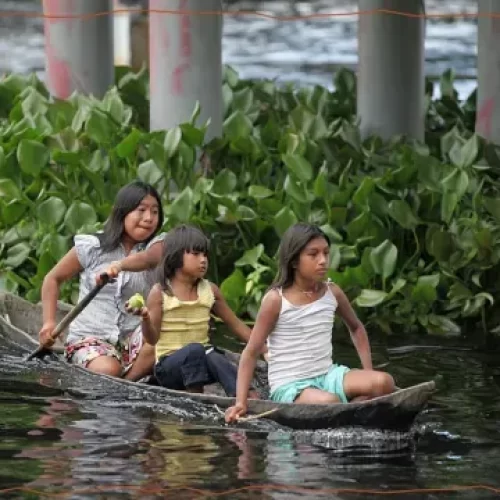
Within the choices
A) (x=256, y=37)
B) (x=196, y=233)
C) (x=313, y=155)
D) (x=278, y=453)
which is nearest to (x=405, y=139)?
(x=313, y=155)

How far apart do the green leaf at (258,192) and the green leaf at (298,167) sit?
235 millimetres

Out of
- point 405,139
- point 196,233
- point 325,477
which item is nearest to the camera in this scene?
point 325,477

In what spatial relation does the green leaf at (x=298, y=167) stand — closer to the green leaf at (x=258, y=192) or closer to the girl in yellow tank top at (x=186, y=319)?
the green leaf at (x=258, y=192)

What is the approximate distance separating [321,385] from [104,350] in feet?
6.07

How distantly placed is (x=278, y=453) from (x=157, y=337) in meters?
1.32

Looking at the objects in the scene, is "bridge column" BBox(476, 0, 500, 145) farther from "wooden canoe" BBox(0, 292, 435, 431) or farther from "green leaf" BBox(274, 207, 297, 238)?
"wooden canoe" BBox(0, 292, 435, 431)

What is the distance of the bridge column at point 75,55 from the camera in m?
16.0

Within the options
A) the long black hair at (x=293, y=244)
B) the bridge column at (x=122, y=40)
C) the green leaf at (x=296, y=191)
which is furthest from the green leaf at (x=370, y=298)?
the bridge column at (x=122, y=40)

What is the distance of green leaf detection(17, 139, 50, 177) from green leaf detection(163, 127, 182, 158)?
0.94m

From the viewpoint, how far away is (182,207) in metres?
12.8

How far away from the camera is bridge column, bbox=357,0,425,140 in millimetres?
15877

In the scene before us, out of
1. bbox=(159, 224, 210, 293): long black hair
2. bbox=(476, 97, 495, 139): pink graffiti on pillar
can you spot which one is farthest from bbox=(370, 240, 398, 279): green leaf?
bbox=(159, 224, 210, 293): long black hair

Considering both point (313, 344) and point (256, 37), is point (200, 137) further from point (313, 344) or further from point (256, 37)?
point (256, 37)

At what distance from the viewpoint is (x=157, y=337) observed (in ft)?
32.2
